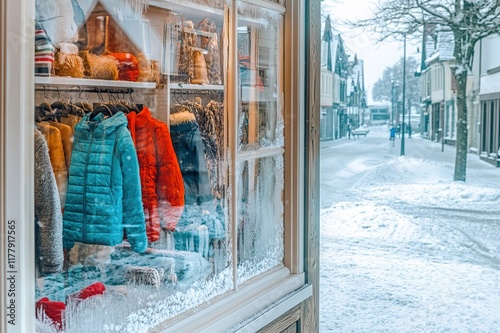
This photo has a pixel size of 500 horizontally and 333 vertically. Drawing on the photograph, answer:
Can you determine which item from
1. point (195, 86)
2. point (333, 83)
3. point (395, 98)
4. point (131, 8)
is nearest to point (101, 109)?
point (131, 8)

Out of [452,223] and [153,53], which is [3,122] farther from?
[452,223]

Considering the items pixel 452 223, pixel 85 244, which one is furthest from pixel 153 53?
pixel 452 223

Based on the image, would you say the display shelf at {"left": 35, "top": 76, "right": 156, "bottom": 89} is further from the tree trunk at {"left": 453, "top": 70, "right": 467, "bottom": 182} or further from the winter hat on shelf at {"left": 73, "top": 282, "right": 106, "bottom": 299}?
the tree trunk at {"left": 453, "top": 70, "right": 467, "bottom": 182}

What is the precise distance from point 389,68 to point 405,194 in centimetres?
68

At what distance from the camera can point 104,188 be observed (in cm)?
136

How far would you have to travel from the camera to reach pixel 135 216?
57.2 inches

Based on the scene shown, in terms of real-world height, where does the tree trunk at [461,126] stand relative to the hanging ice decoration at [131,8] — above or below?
below

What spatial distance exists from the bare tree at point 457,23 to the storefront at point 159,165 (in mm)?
1294

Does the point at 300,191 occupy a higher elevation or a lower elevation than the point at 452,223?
higher

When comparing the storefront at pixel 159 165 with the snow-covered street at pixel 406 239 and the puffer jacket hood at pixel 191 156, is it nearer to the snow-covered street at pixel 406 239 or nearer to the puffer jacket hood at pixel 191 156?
the puffer jacket hood at pixel 191 156

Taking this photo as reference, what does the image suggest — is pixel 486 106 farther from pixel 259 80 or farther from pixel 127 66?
pixel 127 66

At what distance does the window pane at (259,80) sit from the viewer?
1.82m

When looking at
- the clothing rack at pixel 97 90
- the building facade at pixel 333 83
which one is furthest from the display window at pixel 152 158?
the building facade at pixel 333 83

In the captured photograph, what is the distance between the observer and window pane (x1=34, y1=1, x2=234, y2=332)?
4.02 feet
